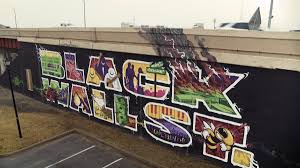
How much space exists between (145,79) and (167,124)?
367 cm

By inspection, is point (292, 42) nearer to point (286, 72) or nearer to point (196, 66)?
point (286, 72)

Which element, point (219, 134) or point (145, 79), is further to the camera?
point (145, 79)

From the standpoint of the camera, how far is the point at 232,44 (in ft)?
49.7

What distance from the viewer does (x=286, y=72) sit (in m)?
13.5

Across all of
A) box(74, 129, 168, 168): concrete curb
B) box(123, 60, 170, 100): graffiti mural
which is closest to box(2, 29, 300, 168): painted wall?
box(123, 60, 170, 100): graffiti mural

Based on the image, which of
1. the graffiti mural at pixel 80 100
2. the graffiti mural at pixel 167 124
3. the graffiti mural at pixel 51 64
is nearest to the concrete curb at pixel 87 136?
the graffiti mural at pixel 167 124

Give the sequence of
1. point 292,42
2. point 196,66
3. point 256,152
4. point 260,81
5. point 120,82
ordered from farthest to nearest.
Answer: point 120,82
point 196,66
point 256,152
point 260,81
point 292,42

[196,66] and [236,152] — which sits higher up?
[196,66]

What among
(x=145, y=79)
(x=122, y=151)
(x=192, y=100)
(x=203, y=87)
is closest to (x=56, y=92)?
(x=122, y=151)

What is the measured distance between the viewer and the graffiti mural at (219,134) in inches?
629

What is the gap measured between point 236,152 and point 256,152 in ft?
4.10

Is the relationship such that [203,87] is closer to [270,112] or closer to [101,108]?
[270,112]

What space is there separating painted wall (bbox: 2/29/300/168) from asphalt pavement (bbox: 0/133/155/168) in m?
3.23

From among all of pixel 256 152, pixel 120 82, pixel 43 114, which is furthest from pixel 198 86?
Answer: pixel 43 114
